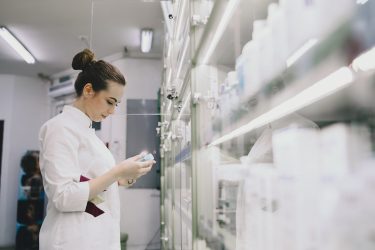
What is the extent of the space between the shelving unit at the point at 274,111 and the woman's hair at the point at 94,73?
361 millimetres

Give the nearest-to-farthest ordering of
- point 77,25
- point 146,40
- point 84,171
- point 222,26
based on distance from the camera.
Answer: point 222,26 < point 84,171 < point 77,25 < point 146,40

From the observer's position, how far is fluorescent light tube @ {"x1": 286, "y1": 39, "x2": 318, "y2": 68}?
603 millimetres

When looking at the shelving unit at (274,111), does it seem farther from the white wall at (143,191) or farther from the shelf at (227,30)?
the white wall at (143,191)

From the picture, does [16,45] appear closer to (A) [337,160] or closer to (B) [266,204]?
(B) [266,204]

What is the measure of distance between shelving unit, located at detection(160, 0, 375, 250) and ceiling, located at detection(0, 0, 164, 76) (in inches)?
102

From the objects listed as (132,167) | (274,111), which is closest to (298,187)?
(274,111)

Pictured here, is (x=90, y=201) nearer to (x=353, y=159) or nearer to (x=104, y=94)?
(x=104, y=94)

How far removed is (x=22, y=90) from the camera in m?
6.16

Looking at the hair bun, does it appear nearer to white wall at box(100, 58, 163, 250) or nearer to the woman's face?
the woman's face

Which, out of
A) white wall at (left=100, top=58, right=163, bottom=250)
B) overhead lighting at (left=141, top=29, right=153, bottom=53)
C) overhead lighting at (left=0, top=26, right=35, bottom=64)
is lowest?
white wall at (left=100, top=58, right=163, bottom=250)

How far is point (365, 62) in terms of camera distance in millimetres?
465

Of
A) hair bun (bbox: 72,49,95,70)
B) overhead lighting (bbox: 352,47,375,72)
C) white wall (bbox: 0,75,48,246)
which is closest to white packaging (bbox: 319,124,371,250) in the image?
overhead lighting (bbox: 352,47,375,72)

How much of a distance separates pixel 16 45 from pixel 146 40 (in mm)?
1981

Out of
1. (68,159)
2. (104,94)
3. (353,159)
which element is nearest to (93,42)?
(104,94)
